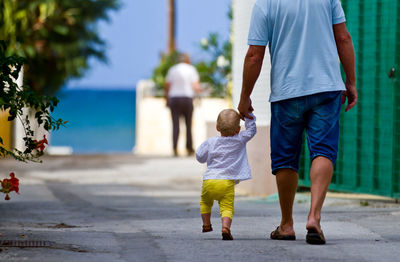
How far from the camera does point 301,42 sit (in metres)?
5.48

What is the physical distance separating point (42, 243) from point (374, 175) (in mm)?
3673

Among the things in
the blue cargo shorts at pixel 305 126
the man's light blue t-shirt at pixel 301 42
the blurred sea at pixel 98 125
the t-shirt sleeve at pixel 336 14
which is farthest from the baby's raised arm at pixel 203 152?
the blurred sea at pixel 98 125

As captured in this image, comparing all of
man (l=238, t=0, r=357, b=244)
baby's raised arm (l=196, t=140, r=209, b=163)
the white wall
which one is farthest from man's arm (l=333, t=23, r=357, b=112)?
the white wall

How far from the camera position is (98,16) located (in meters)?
21.3

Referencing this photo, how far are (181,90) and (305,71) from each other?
11.4 m

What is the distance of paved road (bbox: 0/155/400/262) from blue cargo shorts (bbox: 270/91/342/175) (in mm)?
524

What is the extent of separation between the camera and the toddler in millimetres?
5734

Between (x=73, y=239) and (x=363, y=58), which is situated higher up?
(x=363, y=58)

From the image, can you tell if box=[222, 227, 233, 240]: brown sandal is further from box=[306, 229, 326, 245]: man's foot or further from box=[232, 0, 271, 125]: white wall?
box=[232, 0, 271, 125]: white wall

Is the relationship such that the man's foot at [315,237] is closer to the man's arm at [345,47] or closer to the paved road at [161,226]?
the paved road at [161,226]

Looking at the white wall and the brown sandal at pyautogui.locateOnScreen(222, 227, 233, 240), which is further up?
the white wall

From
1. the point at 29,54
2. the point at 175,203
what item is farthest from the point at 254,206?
the point at 29,54

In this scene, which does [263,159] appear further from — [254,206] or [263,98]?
[254,206]

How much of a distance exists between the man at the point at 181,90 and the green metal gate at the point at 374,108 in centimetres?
864
